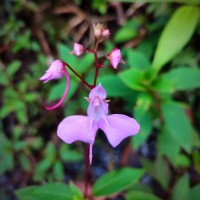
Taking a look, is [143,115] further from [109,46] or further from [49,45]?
[49,45]

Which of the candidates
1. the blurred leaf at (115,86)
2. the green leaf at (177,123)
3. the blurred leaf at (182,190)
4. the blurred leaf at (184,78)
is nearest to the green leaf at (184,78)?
the blurred leaf at (184,78)

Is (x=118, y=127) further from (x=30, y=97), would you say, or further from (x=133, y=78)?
(x=30, y=97)

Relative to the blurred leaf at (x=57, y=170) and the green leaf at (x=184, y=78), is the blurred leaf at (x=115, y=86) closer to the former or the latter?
the green leaf at (x=184, y=78)

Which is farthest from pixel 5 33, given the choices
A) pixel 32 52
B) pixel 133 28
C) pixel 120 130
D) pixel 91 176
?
pixel 120 130

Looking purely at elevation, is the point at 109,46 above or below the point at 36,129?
above

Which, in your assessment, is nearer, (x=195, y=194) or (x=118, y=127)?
(x=118, y=127)

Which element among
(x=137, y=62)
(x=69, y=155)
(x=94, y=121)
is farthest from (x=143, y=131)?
(x=94, y=121)
